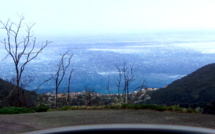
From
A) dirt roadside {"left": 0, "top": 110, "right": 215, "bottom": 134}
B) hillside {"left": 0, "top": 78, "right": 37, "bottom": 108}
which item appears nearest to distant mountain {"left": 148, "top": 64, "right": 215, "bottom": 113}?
hillside {"left": 0, "top": 78, "right": 37, "bottom": 108}

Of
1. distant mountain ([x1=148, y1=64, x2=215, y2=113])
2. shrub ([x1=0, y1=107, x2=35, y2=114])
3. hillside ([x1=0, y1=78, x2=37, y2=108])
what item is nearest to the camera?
shrub ([x1=0, y1=107, x2=35, y2=114])

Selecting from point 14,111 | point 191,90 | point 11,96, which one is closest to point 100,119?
point 14,111

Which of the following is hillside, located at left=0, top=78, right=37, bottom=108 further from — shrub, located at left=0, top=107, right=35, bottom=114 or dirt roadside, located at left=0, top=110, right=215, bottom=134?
dirt roadside, located at left=0, top=110, right=215, bottom=134

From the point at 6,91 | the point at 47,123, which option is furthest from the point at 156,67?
the point at 47,123

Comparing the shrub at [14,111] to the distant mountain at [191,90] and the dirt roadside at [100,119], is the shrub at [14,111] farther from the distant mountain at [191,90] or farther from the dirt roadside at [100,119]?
the distant mountain at [191,90]

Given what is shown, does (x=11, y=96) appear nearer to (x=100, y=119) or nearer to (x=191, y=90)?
(x=100, y=119)

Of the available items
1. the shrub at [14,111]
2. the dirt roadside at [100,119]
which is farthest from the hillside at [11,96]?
the dirt roadside at [100,119]
